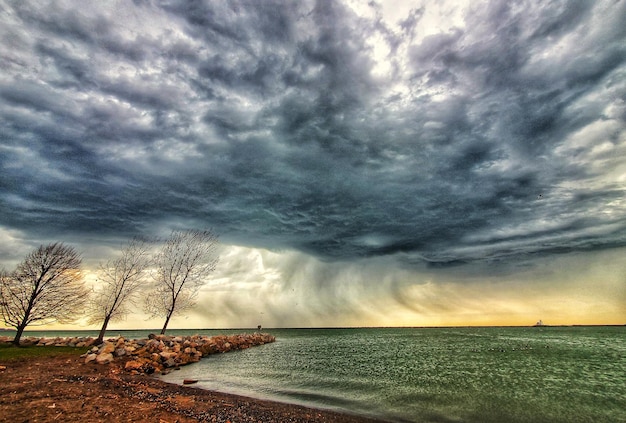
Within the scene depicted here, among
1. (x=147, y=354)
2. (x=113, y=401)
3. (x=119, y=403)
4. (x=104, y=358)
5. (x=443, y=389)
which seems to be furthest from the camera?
(x=147, y=354)

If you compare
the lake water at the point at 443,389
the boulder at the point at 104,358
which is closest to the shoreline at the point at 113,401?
the boulder at the point at 104,358

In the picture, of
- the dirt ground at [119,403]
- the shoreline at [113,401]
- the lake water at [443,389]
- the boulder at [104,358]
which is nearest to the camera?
the dirt ground at [119,403]

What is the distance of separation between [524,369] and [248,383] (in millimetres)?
29232

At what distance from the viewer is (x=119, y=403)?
1400 centimetres

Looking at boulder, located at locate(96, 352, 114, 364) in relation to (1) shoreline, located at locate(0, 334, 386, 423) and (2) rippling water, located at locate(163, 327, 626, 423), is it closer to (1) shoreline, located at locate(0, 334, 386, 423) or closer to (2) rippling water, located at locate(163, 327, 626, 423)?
(1) shoreline, located at locate(0, 334, 386, 423)

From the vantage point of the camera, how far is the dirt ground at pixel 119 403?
11.9 metres

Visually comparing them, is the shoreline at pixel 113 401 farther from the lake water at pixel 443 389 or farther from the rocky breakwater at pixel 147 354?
the lake water at pixel 443 389

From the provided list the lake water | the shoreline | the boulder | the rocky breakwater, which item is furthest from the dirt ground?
the rocky breakwater

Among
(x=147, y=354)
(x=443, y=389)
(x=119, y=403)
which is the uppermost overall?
(x=147, y=354)

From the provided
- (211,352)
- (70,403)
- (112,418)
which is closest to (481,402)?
(112,418)

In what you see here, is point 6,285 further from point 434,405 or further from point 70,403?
point 434,405

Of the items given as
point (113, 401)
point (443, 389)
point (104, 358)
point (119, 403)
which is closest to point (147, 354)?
point (104, 358)

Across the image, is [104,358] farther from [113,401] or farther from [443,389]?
[443,389]

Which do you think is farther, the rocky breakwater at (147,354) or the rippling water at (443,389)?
the rocky breakwater at (147,354)
